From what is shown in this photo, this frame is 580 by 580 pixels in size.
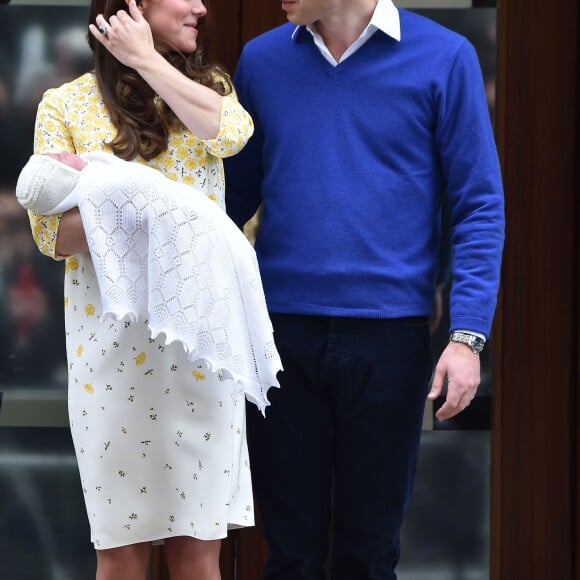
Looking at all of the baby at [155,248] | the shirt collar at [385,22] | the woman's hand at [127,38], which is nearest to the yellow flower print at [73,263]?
the baby at [155,248]

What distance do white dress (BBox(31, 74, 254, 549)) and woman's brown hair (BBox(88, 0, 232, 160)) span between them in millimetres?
25

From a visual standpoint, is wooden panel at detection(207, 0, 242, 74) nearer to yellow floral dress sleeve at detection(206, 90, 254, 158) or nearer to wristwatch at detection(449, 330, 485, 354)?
yellow floral dress sleeve at detection(206, 90, 254, 158)

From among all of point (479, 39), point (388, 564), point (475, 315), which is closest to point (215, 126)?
point (475, 315)

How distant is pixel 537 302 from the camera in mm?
3238

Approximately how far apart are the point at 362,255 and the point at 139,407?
21.3 inches

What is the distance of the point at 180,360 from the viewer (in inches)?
87.6

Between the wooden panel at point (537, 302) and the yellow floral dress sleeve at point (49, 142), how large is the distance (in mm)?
1394

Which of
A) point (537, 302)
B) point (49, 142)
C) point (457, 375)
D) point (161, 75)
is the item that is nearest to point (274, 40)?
point (161, 75)

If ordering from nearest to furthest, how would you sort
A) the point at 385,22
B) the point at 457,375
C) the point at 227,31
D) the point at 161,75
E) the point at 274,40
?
the point at 161,75 < the point at 457,375 < the point at 385,22 < the point at 274,40 < the point at 227,31

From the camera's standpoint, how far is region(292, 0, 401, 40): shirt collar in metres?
2.40

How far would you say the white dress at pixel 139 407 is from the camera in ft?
7.25

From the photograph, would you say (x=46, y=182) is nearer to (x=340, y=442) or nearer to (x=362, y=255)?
(x=362, y=255)

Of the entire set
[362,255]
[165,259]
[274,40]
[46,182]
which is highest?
[274,40]

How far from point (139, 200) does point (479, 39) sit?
1.47m
